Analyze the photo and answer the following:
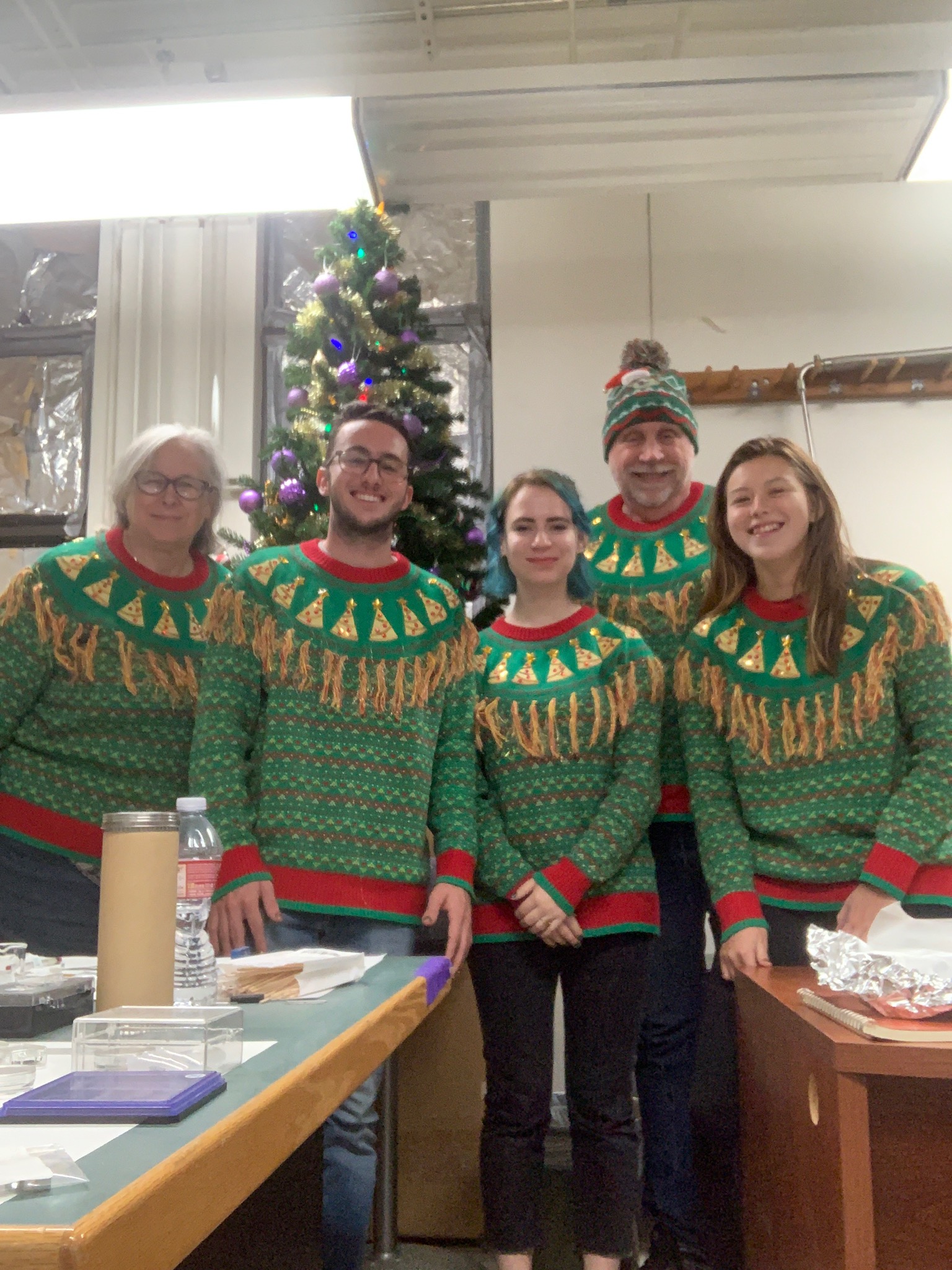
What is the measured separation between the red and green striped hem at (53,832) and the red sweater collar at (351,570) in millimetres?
571

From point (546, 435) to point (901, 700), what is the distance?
6.31 ft

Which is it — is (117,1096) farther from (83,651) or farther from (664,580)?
(664,580)

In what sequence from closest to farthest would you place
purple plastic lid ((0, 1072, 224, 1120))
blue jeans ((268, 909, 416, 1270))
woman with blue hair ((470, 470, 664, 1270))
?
1. purple plastic lid ((0, 1072, 224, 1120))
2. blue jeans ((268, 909, 416, 1270))
3. woman with blue hair ((470, 470, 664, 1270))

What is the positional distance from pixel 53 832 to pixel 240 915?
15.4 inches

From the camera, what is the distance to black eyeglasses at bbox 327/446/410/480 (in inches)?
73.0

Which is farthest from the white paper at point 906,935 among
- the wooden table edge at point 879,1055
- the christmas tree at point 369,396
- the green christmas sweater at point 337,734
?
the christmas tree at point 369,396

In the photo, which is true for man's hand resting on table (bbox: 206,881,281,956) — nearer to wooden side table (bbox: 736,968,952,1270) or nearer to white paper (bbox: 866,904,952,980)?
wooden side table (bbox: 736,968,952,1270)

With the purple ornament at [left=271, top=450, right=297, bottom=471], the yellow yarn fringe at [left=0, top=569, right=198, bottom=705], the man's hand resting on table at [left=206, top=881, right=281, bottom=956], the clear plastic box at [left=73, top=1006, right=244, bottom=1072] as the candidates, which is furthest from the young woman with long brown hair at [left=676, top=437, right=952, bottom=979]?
the purple ornament at [left=271, top=450, right=297, bottom=471]

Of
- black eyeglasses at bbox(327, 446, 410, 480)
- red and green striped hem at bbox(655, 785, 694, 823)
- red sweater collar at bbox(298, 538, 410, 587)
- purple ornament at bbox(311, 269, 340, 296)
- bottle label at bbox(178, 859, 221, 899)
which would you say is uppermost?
purple ornament at bbox(311, 269, 340, 296)

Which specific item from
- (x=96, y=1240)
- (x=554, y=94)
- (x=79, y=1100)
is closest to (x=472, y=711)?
(x=79, y=1100)

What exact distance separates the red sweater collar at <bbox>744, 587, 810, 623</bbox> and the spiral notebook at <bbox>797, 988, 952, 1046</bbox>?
2.56 feet

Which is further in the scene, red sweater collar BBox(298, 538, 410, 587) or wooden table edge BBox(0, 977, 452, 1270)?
red sweater collar BBox(298, 538, 410, 587)

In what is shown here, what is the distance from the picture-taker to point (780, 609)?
6.15 ft

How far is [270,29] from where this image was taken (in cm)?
313
